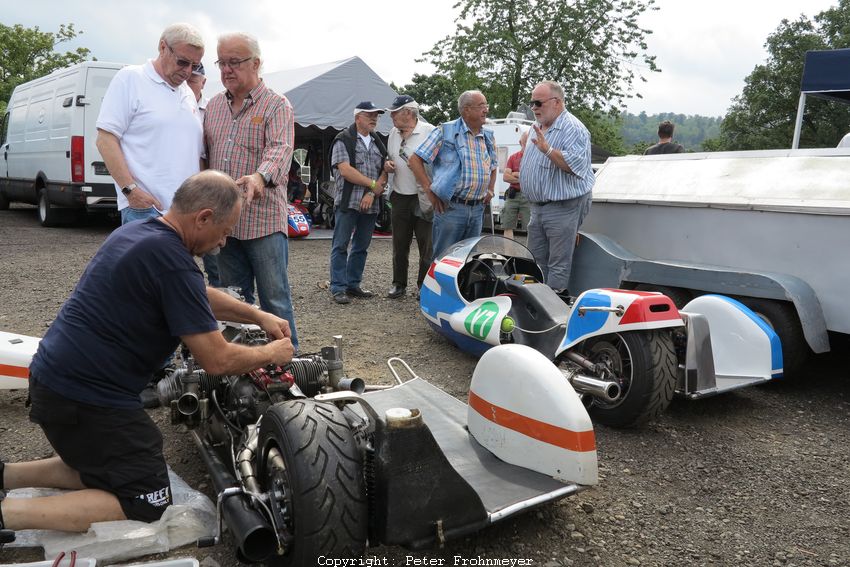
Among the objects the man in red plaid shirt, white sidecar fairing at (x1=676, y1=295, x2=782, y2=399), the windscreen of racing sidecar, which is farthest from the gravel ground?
the man in red plaid shirt

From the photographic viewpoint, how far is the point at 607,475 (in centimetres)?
302

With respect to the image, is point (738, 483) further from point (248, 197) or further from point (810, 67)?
point (810, 67)

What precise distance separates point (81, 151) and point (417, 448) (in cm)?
997

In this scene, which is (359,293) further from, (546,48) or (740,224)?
(546,48)

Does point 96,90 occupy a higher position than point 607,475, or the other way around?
point 96,90

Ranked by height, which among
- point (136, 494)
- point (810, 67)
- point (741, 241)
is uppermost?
point (810, 67)

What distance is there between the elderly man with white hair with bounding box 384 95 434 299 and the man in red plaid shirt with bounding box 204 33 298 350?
104 inches

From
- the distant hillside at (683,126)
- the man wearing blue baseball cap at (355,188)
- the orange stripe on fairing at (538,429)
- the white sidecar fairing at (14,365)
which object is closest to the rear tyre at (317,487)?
the orange stripe on fairing at (538,429)

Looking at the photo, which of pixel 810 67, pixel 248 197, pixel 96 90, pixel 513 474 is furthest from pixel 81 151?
pixel 810 67

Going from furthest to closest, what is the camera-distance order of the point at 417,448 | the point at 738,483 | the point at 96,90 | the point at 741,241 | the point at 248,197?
the point at 96,90 → the point at 741,241 → the point at 248,197 → the point at 738,483 → the point at 417,448

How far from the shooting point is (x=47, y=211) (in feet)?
36.9

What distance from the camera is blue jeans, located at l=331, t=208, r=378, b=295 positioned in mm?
6254

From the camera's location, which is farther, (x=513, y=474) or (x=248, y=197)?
(x=248, y=197)

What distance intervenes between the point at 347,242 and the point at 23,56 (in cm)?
2914
